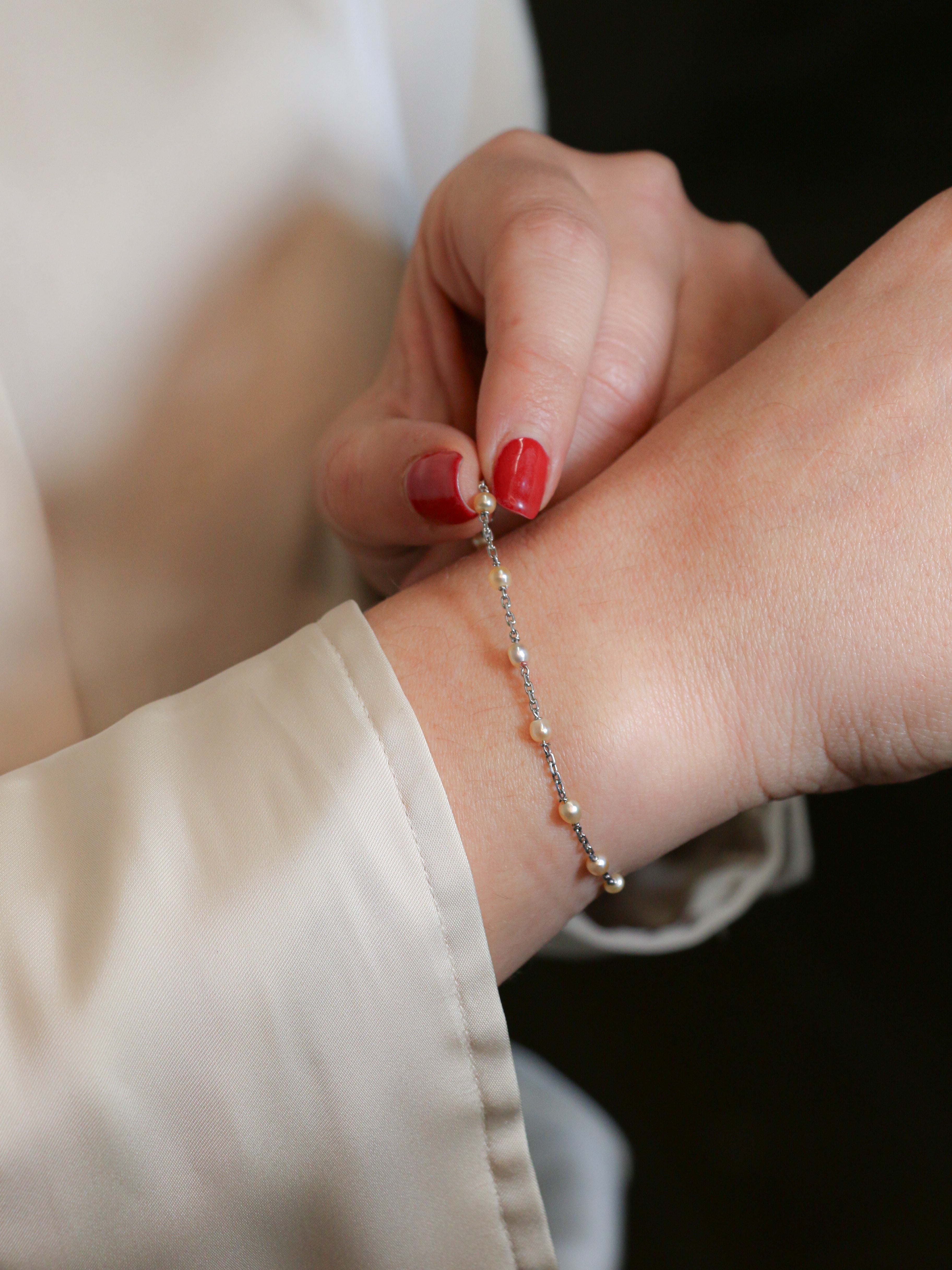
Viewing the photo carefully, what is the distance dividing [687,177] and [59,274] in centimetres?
77

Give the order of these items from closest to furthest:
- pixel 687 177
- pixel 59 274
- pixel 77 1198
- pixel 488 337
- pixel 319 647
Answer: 1. pixel 77 1198
2. pixel 319 647
3. pixel 488 337
4. pixel 59 274
5. pixel 687 177

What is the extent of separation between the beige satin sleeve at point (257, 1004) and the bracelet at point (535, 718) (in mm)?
101

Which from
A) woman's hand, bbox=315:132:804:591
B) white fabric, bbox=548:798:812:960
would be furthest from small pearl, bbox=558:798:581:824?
white fabric, bbox=548:798:812:960

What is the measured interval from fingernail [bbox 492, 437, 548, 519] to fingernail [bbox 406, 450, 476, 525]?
0.03m

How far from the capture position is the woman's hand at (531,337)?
0.67 meters

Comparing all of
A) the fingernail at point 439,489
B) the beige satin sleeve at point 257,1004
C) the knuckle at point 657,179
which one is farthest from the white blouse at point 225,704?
the knuckle at point 657,179

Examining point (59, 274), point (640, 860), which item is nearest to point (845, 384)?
point (640, 860)

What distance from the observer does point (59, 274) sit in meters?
0.83

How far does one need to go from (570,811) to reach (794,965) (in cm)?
56

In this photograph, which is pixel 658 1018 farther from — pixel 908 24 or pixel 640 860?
pixel 908 24

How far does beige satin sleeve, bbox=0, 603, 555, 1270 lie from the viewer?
0.49m

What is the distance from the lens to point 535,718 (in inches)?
24.9

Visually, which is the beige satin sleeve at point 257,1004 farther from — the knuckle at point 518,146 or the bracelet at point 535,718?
the knuckle at point 518,146

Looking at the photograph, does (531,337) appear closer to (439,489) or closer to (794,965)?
(439,489)
